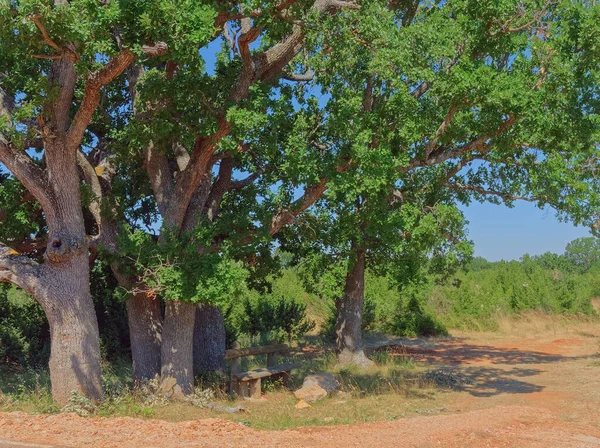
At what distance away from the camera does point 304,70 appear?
14.9 meters

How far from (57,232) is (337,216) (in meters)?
6.45

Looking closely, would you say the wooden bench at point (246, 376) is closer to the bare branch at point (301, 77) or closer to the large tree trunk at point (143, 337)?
the large tree trunk at point (143, 337)

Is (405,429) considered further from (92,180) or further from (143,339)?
(92,180)

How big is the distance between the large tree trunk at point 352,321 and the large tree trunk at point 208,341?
14.3ft

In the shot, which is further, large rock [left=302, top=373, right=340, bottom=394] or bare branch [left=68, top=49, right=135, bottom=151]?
large rock [left=302, top=373, right=340, bottom=394]

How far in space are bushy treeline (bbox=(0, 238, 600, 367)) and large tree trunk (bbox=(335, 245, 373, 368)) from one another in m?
0.79

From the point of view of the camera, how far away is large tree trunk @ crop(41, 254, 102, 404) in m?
10.1

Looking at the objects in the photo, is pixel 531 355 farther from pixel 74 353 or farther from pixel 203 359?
pixel 74 353

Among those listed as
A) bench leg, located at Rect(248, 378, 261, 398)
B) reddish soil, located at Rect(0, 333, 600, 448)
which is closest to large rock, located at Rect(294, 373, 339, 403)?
bench leg, located at Rect(248, 378, 261, 398)

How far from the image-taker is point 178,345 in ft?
37.1

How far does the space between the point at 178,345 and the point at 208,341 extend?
6.62 ft

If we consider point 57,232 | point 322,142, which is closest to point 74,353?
point 57,232

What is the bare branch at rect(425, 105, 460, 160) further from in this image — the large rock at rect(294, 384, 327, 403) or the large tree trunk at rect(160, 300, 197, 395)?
the large tree trunk at rect(160, 300, 197, 395)

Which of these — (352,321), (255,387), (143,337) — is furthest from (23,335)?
(352,321)
